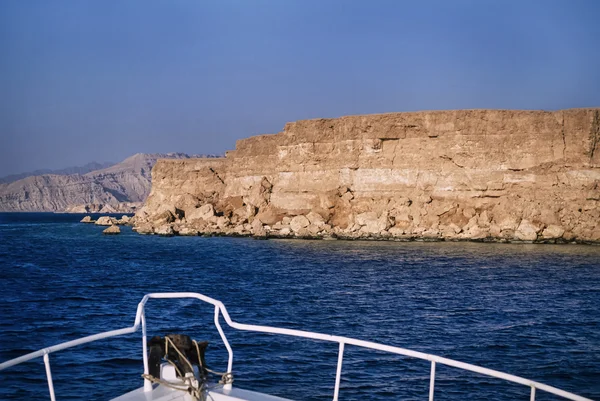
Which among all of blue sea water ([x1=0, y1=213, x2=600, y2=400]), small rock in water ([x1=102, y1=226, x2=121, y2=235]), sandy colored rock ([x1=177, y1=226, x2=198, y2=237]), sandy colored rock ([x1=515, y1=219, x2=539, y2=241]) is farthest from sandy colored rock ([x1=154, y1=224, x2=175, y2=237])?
sandy colored rock ([x1=515, y1=219, x2=539, y2=241])

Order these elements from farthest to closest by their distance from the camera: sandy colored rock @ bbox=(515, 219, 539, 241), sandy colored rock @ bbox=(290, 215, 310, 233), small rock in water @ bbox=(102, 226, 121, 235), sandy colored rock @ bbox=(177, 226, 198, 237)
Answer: small rock in water @ bbox=(102, 226, 121, 235)
sandy colored rock @ bbox=(177, 226, 198, 237)
sandy colored rock @ bbox=(290, 215, 310, 233)
sandy colored rock @ bbox=(515, 219, 539, 241)

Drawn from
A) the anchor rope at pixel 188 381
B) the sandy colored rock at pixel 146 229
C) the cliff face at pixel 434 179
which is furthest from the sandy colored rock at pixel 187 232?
the anchor rope at pixel 188 381

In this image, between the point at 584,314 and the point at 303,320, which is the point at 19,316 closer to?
the point at 303,320

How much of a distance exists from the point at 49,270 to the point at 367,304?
766 inches

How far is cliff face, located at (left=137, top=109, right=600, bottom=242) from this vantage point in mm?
49438

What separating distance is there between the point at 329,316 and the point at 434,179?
36913 millimetres

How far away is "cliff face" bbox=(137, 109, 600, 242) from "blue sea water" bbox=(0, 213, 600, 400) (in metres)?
10.8

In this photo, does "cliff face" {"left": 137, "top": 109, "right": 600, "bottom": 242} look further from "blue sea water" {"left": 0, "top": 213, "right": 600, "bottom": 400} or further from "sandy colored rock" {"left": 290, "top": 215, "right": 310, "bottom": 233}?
"blue sea water" {"left": 0, "top": 213, "right": 600, "bottom": 400}

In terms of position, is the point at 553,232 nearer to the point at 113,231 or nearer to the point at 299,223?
the point at 299,223

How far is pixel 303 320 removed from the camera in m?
18.1

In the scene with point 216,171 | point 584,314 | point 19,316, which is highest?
point 216,171

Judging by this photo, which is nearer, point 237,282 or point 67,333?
point 67,333

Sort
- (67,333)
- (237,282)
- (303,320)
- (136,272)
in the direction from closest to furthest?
(67,333) < (303,320) < (237,282) < (136,272)

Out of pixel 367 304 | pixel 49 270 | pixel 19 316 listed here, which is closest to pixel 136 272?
pixel 49 270
